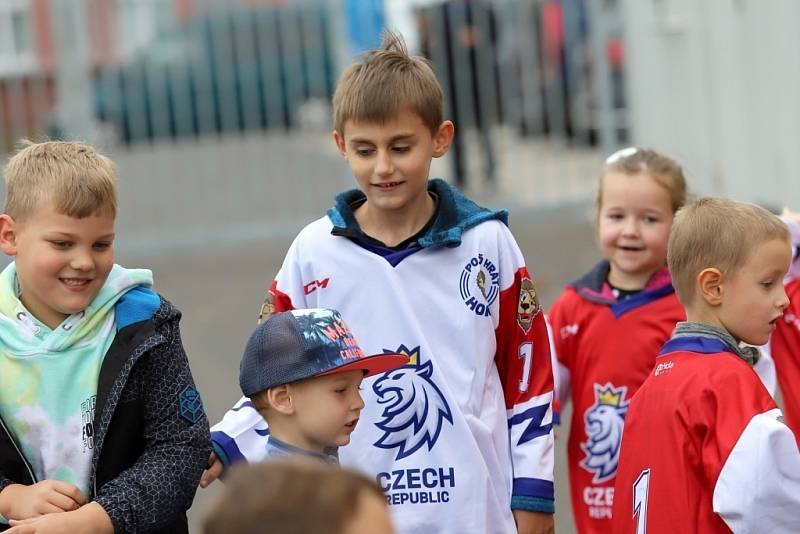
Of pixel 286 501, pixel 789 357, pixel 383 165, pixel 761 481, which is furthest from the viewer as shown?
pixel 789 357

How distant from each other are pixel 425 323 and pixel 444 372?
135mm

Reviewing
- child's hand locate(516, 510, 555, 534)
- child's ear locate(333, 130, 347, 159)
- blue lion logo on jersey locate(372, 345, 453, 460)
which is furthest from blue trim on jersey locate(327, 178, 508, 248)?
child's hand locate(516, 510, 555, 534)

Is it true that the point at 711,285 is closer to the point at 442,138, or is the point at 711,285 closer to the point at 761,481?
the point at 761,481

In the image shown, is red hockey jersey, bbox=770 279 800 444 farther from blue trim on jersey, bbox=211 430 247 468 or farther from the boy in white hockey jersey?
blue trim on jersey, bbox=211 430 247 468

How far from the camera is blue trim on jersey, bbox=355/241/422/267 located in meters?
3.93

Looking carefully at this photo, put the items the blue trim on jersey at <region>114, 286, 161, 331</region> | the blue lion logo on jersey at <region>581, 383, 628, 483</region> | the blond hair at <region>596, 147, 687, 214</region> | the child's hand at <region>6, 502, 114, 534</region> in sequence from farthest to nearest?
the blond hair at <region>596, 147, 687, 214</region> < the blue lion logo on jersey at <region>581, 383, 628, 483</region> < the blue trim on jersey at <region>114, 286, 161, 331</region> < the child's hand at <region>6, 502, 114, 534</region>

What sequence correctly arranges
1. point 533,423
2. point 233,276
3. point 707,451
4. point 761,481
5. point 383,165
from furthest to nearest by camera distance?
point 233,276, point 533,423, point 383,165, point 707,451, point 761,481

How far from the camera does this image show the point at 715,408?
3559mm

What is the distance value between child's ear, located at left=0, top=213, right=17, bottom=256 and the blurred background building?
792cm

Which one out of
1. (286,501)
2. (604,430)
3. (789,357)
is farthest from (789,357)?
(286,501)

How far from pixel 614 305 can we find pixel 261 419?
1.40 metres

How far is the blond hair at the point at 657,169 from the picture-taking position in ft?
15.7

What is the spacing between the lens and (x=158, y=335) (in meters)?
3.54

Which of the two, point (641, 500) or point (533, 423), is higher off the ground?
point (533, 423)
